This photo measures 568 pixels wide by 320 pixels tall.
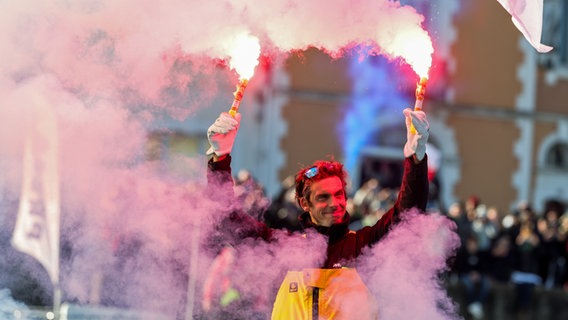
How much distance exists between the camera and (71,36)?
20.7ft

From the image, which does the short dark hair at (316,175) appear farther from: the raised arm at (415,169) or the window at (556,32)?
the window at (556,32)

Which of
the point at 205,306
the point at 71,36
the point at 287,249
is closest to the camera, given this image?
the point at 287,249

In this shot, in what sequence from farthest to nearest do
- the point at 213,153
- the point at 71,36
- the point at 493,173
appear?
the point at 493,173 → the point at 71,36 → the point at 213,153

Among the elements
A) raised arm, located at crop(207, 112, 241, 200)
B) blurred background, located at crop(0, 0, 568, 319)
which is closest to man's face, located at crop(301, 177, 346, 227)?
raised arm, located at crop(207, 112, 241, 200)

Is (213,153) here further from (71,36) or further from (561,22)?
(561,22)

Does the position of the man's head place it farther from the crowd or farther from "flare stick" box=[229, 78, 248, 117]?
the crowd

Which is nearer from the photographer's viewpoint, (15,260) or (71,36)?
(71,36)

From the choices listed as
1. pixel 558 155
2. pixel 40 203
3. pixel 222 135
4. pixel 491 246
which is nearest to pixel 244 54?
pixel 222 135

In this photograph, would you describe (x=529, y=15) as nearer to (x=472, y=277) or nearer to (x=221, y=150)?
(x=221, y=150)

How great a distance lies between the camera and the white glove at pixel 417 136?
4820 millimetres

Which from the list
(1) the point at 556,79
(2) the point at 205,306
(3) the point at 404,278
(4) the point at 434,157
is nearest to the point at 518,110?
(1) the point at 556,79

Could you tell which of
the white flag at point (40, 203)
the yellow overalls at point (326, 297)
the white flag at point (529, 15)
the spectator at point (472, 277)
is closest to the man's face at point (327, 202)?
the yellow overalls at point (326, 297)

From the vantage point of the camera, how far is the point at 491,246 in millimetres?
13930

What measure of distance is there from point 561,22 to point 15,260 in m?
17.0
